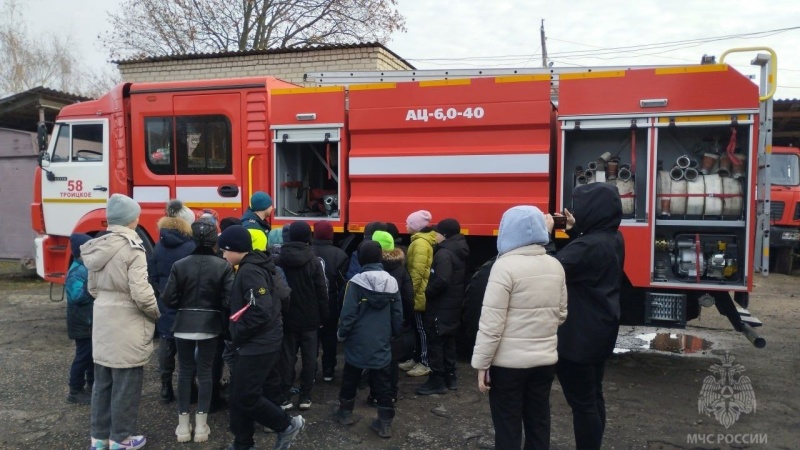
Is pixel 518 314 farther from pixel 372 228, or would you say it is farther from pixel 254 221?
pixel 254 221

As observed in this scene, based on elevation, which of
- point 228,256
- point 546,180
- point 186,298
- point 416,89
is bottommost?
point 186,298

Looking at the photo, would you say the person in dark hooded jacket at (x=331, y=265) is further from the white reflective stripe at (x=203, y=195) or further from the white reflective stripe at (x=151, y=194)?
the white reflective stripe at (x=151, y=194)

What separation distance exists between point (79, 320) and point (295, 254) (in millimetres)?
1961

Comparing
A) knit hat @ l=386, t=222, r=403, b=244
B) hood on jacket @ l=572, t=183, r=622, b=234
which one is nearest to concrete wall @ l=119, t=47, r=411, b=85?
knit hat @ l=386, t=222, r=403, b=244

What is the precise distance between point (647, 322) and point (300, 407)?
324 cm

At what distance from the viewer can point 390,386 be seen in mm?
4484

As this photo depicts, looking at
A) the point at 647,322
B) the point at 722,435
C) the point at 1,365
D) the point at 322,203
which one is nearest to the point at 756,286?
the point at 647,322

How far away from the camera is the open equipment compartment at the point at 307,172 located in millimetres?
6566

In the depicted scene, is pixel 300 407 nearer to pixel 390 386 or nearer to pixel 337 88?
pixel 390 386

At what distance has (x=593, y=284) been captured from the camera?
3.50 m

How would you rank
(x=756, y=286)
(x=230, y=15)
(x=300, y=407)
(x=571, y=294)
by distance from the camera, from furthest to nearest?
(x=230, y=15)
(x=756, y=286)
(x=300, y=407)
(x=571, y=294)

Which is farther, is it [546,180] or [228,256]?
[546,180]

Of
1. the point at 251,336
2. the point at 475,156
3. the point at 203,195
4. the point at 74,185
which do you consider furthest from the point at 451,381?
the point at 74,185

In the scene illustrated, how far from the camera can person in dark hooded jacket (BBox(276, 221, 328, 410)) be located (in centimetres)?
469
